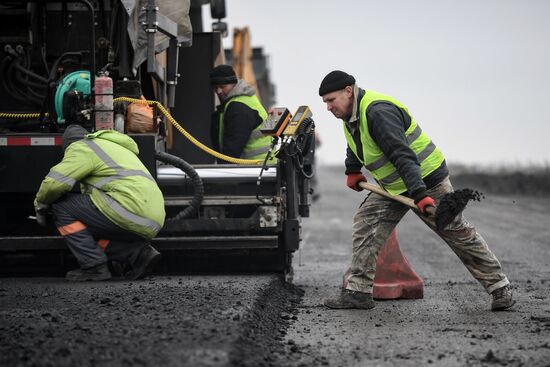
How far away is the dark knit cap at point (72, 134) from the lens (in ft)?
25.2

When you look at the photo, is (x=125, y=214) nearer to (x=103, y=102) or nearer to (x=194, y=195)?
(x=194, y=195)

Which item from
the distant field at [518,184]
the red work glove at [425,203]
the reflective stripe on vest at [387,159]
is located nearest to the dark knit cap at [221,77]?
the reflective stripe on vest at [387,159]

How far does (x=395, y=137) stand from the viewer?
6.74 m

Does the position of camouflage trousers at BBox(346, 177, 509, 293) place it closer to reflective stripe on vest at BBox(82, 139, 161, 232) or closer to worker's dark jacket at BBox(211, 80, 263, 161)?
reflective stripe on vest at BBox(82, 139, 161, 232)

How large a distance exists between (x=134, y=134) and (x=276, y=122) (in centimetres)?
114

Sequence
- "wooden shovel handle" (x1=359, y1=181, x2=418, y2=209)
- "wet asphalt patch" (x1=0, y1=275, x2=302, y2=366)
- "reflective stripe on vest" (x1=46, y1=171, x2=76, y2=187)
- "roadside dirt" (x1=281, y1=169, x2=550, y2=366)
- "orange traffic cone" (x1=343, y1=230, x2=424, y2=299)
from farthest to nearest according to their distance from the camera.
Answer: "orange traffic cone" (x1=343, y1=230, x2=424, y2=299) → "reflective stripe on vest" (x1=46, y1=171, x2=76, y2=187) → "wooden shovel handle" (x1=359, y1=181, x2=418, y2=209) → "roadside dirt" (x1=281, y1=169, x2=550, y2=366) → "wet asphalt patch" (x1=0, y1=275, x2=302, y2=366)

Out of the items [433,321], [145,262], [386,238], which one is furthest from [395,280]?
[145,262]

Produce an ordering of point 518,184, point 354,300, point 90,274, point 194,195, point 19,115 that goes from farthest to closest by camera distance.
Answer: point 518,184, point 19,115, point 194,195, point 90,274, point 354,300

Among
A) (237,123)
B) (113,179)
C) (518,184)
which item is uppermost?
(237,123)

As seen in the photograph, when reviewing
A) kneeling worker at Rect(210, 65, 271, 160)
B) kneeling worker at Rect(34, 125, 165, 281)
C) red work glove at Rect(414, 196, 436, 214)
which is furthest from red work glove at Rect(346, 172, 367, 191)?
kneeling worker at Rect(210, 65, 271, 160)

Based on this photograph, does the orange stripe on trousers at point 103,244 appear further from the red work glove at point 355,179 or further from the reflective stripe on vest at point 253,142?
the red work glove at point 355,179

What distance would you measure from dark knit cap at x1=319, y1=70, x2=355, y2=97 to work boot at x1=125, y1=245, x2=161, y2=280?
6.37ft

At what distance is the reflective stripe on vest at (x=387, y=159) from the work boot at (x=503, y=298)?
943 mm

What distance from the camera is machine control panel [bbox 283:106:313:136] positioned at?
312 inches
